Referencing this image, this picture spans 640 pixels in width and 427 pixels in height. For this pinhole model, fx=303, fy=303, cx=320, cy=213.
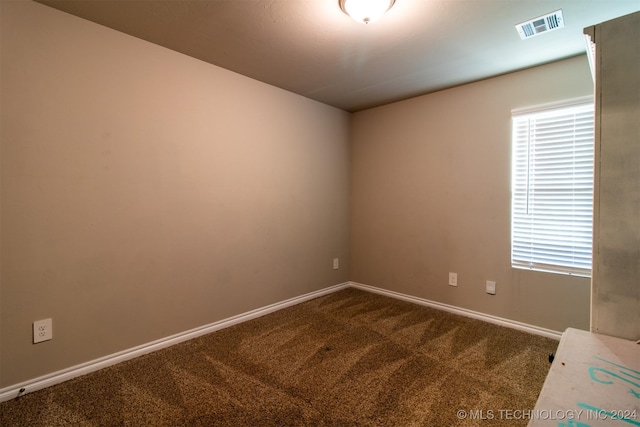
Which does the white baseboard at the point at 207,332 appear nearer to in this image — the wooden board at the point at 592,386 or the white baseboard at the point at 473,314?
the white baseboard at the point at 473,314

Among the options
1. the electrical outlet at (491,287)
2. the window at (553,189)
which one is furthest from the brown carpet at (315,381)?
the window at (553,189)

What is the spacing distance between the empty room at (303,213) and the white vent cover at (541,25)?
0.02 meters

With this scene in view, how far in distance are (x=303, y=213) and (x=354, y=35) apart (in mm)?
1839

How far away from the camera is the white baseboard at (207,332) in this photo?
1.79 meters

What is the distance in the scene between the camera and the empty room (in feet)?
5.12

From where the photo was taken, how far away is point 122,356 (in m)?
2.11

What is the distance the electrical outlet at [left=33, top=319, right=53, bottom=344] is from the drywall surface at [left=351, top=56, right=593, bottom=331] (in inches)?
117

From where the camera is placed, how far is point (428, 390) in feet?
5.93

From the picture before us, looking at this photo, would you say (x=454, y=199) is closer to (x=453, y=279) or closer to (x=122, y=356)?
(x=453, y=279)

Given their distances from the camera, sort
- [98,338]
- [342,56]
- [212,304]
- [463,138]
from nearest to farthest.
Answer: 1. [98,338]
2. [342,56]
3. [212,304]
4. [463,138]

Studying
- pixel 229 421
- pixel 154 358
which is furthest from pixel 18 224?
pixel 229 421

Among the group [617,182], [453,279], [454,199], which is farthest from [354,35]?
[453,279]

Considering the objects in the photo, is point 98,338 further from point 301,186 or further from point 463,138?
point 463,138

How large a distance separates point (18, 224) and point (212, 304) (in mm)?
1391
